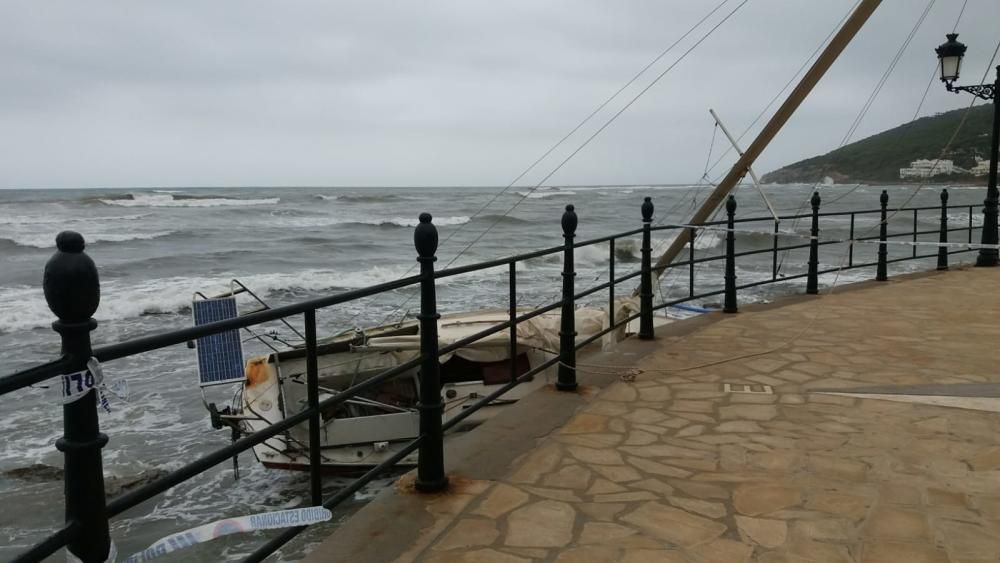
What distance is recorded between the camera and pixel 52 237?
3197 cm

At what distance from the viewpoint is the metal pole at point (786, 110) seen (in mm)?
7391

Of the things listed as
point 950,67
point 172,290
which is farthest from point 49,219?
point 950,67

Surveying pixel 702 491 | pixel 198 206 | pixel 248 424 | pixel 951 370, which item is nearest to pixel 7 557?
pixel 248 424

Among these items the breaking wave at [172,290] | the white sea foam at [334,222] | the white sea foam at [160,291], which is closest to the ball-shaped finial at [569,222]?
the breaking wave at [172,290]

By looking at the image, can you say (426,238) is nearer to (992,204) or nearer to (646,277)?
(646,277)

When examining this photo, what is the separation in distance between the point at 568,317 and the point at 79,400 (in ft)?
11.5

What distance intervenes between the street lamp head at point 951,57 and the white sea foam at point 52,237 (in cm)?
3118

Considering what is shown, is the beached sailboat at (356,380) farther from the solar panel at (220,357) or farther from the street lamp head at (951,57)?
the street lamp head at (951,57)

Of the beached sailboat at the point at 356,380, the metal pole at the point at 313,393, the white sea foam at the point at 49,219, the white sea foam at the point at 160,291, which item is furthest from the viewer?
the white sea foam at the point at 49,219

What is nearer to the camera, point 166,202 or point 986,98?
point 986,98

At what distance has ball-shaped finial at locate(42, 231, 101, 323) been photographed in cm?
161

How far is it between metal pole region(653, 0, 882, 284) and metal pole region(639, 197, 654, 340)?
0.35m

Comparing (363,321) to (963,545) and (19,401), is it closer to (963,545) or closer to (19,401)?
(19,401)

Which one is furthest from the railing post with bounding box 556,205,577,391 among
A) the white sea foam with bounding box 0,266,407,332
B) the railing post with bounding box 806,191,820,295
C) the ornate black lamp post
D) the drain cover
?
the white sea foam with bounding box 0,266,407,332
